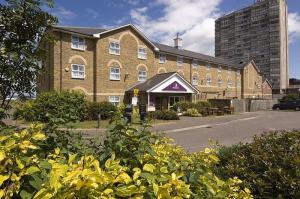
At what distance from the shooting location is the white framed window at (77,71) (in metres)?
31.2

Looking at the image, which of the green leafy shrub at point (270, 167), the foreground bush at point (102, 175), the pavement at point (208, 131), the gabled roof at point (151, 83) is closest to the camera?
the foreground bush at point (102, 175)

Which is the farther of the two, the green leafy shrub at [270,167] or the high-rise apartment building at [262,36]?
the high-rise apartment building at [262,36]

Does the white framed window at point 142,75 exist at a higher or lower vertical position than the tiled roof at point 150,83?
higher

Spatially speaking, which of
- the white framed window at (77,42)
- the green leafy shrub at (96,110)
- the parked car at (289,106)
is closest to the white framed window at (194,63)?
the parked car at (289,106)

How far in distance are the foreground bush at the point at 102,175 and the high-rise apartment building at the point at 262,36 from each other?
94.2 m

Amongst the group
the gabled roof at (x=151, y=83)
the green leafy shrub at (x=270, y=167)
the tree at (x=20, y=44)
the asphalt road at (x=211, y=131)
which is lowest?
the asphalt road at (x=211, y=131)

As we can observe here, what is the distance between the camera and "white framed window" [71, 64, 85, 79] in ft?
103

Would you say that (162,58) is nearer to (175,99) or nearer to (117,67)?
(175,99)

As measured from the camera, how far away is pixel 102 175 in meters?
1.85

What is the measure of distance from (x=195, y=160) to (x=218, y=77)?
52.9 meters

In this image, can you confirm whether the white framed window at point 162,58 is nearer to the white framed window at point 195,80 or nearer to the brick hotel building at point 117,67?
the brick hotel building at point 117,67

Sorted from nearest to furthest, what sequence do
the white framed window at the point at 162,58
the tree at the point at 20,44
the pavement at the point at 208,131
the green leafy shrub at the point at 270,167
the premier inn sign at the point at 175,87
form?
1. the green leafy shrub at the point at 270,167
2. the tree at the point at 20,44
3. the pavement at the point at 208,131
4. the premier inn sign at the point at 175,87
5. the white framed window at the point at 162,58

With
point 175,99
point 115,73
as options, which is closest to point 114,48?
point 115,73

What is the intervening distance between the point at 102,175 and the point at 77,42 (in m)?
31.5
